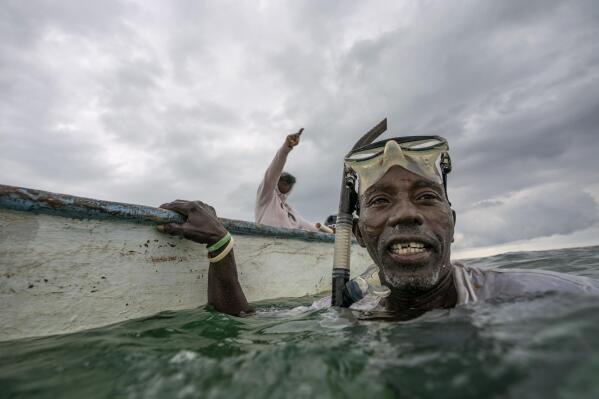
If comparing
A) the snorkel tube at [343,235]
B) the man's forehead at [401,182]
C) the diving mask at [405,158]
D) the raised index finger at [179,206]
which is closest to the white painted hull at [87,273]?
the raised index finger at [179,206]

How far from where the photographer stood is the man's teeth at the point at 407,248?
1957 mm

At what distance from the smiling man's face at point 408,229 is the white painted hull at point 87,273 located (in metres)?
1.43

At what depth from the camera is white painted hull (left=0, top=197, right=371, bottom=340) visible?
1.85 meters

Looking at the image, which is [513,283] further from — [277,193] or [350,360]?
[277,193]

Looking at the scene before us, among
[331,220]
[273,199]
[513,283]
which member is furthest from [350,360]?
[331,220]

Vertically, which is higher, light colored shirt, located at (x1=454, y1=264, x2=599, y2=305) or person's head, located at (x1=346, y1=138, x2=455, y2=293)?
person's head, located at (x1=346, y1=138, x2=455, y2=293)

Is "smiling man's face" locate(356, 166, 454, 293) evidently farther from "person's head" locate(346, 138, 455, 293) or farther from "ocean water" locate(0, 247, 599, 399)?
"ocean water" locate(0, 247, 599, 399)

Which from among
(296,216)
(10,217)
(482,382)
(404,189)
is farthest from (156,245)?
(296,216)

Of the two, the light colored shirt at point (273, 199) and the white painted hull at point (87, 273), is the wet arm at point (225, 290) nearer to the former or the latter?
the white painted hull at point (87, 273)

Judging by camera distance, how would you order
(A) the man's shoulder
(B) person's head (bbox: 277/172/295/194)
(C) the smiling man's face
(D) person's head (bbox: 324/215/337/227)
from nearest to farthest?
(A) the man's shoulder
(C) the smiling man's face
(B) person's head (bbox: 277/172/295/194)
(D) person's head (bbox: 324/215/337/227)

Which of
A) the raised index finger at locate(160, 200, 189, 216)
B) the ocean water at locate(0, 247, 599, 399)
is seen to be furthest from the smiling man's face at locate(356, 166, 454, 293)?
the raised index finger at locate(160, 200, 189, 216)

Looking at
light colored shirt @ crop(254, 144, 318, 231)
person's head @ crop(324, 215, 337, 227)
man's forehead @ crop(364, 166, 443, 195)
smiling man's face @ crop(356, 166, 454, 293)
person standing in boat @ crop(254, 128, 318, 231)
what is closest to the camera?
smiling man's face @ crop(356, 166, 454, 293)

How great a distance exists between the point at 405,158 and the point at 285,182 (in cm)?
378

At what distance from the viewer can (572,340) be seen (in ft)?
3.07
